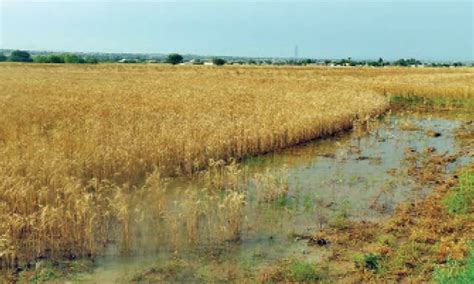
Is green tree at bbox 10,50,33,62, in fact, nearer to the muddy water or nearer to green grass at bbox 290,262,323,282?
the muddy water

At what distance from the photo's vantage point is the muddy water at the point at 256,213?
6.88 metres

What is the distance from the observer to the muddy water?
6.88 meters

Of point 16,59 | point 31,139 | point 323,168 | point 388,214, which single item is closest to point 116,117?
point 31,139

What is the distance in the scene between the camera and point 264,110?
Result: 62.6 ft

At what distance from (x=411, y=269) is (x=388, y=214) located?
109 inches

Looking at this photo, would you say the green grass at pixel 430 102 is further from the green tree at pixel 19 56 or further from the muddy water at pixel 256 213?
the green tree at pixel 19 56

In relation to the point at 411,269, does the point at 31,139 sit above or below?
above

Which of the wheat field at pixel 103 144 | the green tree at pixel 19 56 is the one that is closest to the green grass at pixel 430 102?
the wheat field at pixel 103 144

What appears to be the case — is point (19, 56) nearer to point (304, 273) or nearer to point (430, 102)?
point (430, 102)

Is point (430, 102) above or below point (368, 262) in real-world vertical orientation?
above

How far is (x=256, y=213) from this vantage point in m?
9.19

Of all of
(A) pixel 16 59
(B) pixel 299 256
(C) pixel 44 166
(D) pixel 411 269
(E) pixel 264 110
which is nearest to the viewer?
(D) pixel 411 269

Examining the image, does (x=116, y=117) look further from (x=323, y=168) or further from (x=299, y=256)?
(x=299, y=256)

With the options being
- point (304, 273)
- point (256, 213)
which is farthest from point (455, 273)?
point (256, 213)
